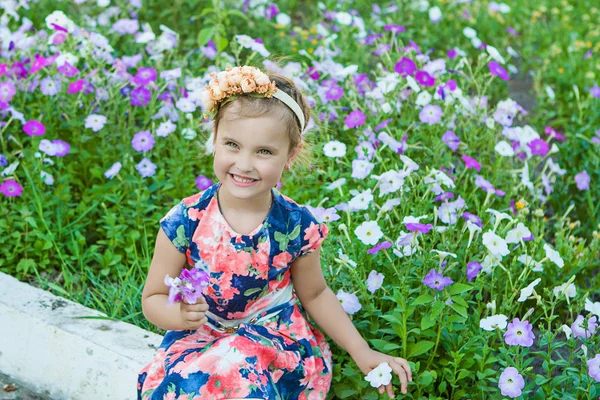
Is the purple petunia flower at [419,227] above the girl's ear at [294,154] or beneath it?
beneath

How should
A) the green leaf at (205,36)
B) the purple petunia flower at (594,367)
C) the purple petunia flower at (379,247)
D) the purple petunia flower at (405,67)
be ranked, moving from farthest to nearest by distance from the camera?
the green leaf at (205,36) → the purple petunia flower at (405,67) → the purple petunia flower at (379,247) → the purple petunia flower at (594,367)

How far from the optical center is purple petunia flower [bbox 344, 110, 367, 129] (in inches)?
136

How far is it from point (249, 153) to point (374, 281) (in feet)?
2.06

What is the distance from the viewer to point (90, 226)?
3348 mm

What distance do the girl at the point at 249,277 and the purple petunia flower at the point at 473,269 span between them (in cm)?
41

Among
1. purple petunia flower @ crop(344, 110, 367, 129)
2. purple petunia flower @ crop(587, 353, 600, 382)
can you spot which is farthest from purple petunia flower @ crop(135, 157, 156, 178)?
purple petunia flower @ crop(587, 353, 600, 382)

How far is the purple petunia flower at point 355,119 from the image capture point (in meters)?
3.44

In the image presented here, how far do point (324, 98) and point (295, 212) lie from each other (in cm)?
138

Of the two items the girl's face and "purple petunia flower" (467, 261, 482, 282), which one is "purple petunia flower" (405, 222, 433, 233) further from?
the girl's face

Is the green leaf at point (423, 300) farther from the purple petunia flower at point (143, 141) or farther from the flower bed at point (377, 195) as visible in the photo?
the purple petunia flower at point (143, 141)

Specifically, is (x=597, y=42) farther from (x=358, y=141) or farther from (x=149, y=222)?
(x=149, y=222)

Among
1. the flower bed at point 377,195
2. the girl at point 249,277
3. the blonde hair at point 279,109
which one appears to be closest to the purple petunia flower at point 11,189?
the flower bed at point 377,195

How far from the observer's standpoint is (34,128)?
3.31 meters

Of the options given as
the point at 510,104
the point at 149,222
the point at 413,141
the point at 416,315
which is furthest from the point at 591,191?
the point at 149,222
